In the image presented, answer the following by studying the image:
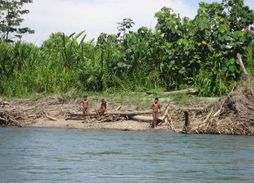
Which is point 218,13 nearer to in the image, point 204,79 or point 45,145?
point 204,79

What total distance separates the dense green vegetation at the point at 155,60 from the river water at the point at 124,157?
6687 millimetres

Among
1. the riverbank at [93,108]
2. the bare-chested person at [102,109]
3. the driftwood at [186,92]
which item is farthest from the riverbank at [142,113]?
the bare-chested person at [102,109]

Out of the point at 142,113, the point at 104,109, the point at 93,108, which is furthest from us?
the point at 93,108

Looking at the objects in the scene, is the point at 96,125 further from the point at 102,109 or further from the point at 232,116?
the point at 232,116

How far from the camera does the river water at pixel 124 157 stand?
40.7 feet

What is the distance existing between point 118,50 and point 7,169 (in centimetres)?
1696

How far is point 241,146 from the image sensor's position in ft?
57.1

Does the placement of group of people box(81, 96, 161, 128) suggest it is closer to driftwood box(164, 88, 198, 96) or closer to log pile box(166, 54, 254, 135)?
log pile box(166, 54, 254, 135)

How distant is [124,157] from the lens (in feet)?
49.9

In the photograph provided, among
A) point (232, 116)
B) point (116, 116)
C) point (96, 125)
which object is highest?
point (232, 116)

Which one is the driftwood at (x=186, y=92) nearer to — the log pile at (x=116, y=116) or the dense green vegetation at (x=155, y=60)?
the dense green vegetation at (x=155, y=60)

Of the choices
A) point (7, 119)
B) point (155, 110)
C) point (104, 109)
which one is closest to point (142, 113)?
point (155, 110)

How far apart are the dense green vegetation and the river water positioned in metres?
6.69

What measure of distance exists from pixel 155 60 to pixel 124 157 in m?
14.4
